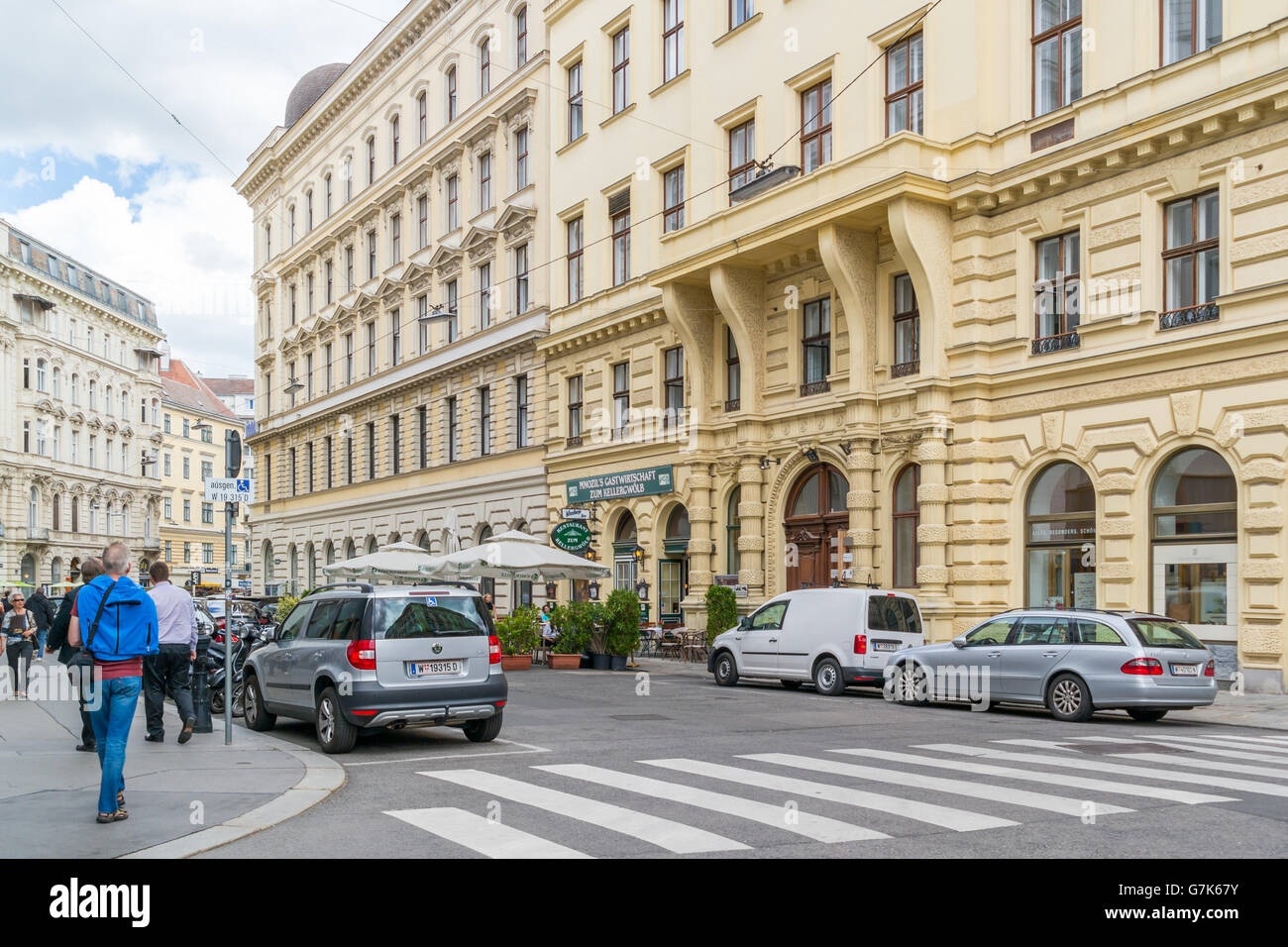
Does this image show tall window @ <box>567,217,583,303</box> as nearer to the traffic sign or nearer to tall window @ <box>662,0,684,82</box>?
tall window @ <box>662,0,684,82</box>

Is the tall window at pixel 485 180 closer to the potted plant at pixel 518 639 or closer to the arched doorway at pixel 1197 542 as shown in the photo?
the potted plant at pixel 518 639

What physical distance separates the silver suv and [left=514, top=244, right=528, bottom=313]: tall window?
87.1ft

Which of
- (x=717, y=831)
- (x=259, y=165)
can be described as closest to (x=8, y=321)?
(x=259, y=165)

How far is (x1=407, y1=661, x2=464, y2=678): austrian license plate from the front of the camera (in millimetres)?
12727

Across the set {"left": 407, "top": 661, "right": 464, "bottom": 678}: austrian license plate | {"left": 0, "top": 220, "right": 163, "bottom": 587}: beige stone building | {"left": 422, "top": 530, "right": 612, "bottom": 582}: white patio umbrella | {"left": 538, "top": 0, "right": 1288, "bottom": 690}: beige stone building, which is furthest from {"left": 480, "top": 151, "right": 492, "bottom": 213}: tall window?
{"left": 0, "top": 220, "right": 163, "bottom": 587}: beige stone building

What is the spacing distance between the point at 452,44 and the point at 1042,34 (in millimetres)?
26168

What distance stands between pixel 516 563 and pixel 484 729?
14.1 meters

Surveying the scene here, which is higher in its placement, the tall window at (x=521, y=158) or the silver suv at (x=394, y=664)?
the tall window at (x=521, y=158)

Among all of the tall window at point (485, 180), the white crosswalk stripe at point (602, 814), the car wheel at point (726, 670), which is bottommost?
the car wheel at point (726, 670)

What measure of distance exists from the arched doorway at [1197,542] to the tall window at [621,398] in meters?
16.1

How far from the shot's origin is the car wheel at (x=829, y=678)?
66.5 ft

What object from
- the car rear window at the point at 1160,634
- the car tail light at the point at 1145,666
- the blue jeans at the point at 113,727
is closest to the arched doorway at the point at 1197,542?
the car rear window at the point at 1160,634
